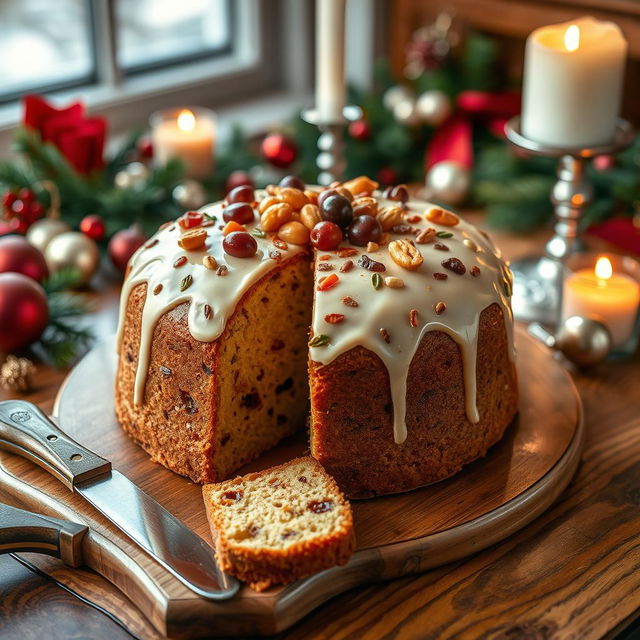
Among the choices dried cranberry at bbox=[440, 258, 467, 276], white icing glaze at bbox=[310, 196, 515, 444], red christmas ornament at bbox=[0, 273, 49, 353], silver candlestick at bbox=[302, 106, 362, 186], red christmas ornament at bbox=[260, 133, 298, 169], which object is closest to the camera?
white icing glaze at bbox=[310, 196, 515, 444]

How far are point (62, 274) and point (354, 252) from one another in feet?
2.48

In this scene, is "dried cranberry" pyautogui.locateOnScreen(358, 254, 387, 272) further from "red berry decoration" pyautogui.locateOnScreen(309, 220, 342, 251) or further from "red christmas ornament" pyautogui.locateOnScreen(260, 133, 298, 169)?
"red christmas ornament" pyautogui.locateOnScreen(260, 133, 298, 169)

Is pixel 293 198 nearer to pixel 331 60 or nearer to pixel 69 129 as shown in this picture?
pixel 331 60

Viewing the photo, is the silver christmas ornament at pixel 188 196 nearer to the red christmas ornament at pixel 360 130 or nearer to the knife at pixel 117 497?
the red christmas ornament at pixel 360 130

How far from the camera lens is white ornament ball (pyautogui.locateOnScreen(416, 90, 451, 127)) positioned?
Answer: 255 cm

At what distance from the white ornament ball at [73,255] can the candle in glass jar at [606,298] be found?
103 cm

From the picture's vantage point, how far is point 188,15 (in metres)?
2.99

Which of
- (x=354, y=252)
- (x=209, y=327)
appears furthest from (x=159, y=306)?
(x=354, y=252)

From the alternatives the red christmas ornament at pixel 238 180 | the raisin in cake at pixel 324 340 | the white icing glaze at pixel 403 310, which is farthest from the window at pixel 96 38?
the white icing glaze at pixel 403 310

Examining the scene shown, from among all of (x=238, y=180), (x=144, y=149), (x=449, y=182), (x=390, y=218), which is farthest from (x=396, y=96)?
(x=390, y=218)

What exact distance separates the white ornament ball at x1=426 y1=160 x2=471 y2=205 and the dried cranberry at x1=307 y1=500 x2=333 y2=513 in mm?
1294

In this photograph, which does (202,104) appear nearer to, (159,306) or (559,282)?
(559,282)

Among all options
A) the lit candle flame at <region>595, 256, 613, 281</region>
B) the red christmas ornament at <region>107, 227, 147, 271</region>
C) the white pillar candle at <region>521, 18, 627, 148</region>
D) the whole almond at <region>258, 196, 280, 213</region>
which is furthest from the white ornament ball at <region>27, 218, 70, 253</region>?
the lit candle flame at <region>595, 256, 613, 281</region>

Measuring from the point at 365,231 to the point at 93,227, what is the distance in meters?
0.87
